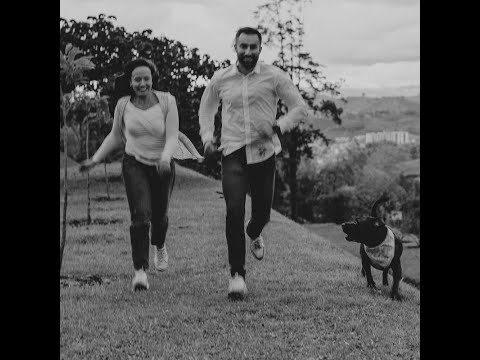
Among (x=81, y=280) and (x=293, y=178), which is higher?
(x=293, y=178)

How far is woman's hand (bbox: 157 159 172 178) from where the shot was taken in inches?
178

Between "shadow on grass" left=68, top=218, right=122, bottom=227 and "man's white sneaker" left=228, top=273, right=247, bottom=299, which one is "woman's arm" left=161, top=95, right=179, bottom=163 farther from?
"shadow on grass" left=68, top=218, right=122, bottom=227

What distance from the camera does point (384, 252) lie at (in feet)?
15.1

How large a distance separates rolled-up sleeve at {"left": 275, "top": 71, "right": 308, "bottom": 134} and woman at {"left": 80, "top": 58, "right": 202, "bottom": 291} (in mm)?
645

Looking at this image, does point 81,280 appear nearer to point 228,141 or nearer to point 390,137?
point 228,141

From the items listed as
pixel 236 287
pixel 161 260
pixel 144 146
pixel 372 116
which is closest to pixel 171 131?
pixel 144 146

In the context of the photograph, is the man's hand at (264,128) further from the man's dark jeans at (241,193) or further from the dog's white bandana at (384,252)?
the dog's white bandana at (384,252)

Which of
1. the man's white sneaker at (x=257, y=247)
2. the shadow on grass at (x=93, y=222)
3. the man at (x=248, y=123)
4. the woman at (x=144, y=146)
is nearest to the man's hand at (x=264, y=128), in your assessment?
the man at (x=248, y=123)

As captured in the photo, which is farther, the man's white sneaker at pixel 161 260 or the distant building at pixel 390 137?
the distant building at pixel 390 137

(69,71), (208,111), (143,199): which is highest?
(69,71)

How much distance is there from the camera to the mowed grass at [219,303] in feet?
13.7

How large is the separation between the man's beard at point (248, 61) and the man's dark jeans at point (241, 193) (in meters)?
0.49

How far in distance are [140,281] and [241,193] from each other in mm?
886
